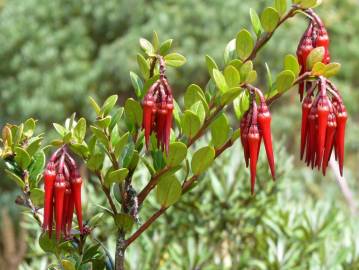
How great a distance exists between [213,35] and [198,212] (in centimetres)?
525

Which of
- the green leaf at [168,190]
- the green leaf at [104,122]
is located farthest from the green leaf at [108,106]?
the green leaf at [168,190]

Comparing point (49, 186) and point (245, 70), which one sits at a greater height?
point (245, 70)

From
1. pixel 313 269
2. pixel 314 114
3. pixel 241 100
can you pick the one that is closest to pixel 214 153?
pixel 241 100

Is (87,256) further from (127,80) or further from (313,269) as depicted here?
(127,80)

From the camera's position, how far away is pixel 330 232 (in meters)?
2.15

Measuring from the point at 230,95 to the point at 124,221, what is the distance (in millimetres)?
242

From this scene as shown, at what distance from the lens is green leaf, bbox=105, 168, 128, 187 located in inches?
44.4

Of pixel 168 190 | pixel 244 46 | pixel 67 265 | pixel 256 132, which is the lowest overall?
pixel 67 265

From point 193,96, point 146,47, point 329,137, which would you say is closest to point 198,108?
point 193,96

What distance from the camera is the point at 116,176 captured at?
1141mm

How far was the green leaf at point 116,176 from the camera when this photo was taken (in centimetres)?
113

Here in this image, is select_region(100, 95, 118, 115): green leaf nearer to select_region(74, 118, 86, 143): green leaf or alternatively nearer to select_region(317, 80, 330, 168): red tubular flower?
select_region(74, 118, 86, 143): green leaf

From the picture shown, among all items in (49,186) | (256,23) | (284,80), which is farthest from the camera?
(256,23)

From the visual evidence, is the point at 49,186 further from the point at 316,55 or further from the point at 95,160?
the point at 316,55
